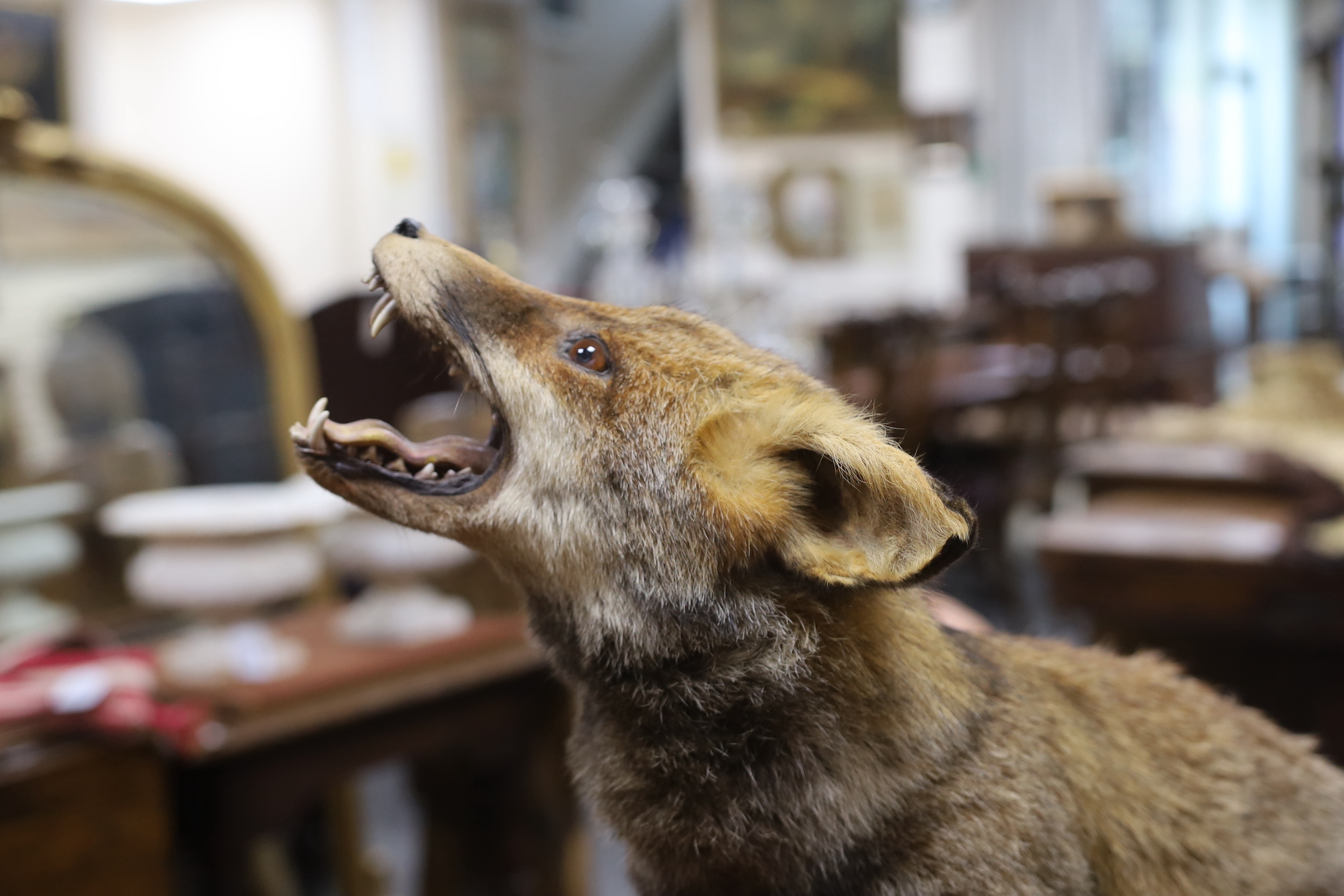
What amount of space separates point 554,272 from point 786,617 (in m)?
10.2

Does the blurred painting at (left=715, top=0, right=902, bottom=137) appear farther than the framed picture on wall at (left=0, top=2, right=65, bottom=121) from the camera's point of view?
Yes

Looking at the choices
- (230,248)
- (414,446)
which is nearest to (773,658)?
(414,446)

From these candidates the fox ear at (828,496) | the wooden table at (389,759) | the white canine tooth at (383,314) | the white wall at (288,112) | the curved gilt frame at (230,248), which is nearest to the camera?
the fox ear at (828,496)

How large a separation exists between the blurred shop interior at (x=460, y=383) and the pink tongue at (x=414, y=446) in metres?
0.32

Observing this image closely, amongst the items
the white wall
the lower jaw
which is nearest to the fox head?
the lower jaw

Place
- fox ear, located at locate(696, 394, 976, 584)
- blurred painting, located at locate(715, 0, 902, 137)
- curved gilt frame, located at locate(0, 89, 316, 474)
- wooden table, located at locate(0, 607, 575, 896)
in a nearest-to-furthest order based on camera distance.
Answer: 1. fox ear, located at locate(696, 394, 976, 584)
2. wooden table, located at locate(0, 607, 575, 896)
3. curved gilt frame, located at locate(0, 89, 316, 474)
4. blurred painting, located at locate(715, 0, 902, 137)

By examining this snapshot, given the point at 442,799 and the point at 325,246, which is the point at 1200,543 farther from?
the point at 325,246

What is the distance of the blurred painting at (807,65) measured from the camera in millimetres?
11594

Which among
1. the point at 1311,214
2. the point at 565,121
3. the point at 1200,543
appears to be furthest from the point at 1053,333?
the point at 1311,214

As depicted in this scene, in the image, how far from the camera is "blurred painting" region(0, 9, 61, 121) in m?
6.23

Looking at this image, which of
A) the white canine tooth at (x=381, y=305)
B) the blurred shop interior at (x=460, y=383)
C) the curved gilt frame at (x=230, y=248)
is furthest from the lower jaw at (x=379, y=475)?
the curved gilt frame at (x=230, y=248)

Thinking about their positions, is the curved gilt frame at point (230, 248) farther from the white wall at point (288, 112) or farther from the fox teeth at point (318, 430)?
the white wall at point (288, 112)

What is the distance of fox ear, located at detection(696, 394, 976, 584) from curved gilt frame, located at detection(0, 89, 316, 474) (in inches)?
100

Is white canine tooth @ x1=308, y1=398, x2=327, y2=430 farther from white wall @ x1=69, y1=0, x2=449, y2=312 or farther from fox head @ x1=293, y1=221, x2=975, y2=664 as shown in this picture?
white wall @ x1=69, y1=0, x2=449, y2=312
